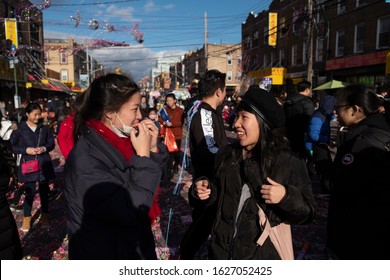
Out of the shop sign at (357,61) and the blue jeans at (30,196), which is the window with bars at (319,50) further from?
the blue jeans at (30,196)

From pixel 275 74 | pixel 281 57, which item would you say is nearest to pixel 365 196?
pixel 275 74

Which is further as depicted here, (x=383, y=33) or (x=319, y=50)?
(x=319, y=50)

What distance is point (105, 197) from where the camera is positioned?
158 centimetres

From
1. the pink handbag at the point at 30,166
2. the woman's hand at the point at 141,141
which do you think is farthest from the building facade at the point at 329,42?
the woman's hand at the point at 141,141

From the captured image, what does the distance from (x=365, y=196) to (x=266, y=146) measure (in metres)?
1.04

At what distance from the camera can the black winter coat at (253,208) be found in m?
1.86

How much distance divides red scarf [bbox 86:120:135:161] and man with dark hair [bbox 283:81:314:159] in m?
4.89

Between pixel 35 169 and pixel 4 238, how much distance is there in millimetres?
2955

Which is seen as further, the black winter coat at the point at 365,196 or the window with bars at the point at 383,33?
the window with bars at the point at 383,33

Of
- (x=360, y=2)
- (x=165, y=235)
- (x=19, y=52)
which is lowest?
(x=165, y=235)

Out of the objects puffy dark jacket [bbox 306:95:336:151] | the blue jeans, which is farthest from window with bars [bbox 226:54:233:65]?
the blue jeans

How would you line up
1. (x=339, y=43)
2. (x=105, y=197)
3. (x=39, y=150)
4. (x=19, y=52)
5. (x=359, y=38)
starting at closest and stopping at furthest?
(x=105, y=197) < (x=39, y=150) < (x=359, y=38) < (x=19, y=52) < (x=339, y=43)

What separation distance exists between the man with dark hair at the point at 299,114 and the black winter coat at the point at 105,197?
4.98 metres

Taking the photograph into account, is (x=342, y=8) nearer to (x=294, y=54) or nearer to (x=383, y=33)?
(x=383, y=33)
